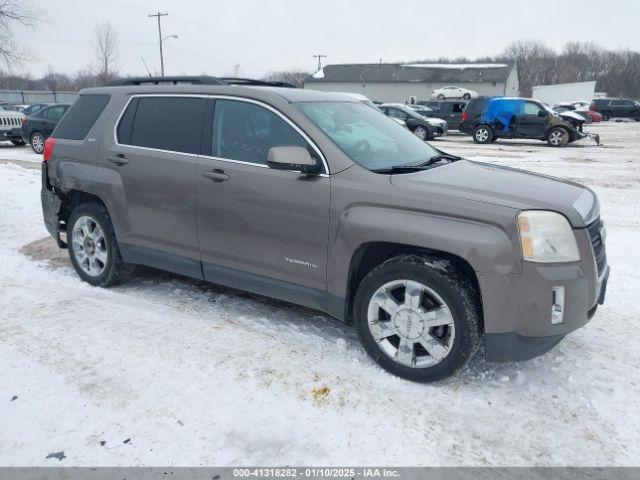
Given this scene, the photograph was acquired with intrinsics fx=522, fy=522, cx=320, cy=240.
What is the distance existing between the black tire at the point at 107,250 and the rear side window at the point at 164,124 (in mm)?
713

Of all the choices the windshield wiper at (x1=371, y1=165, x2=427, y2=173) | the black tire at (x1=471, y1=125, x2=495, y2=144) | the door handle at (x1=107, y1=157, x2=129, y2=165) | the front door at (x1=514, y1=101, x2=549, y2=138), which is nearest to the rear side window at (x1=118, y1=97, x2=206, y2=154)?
the door handle at (x1=107, y1=157, x2=129, y2=165)

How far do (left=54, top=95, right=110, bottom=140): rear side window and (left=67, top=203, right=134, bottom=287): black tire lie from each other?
701 mm

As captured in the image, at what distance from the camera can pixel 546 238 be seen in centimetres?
297

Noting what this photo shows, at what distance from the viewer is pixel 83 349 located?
3.74 metres

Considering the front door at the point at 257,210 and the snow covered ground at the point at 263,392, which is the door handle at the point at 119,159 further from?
the snow covered ground at the point at 263,392

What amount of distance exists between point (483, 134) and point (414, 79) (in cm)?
4530

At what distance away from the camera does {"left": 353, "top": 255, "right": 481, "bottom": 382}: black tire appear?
3.08 m

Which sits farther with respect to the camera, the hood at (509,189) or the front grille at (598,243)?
the front grille at (598,243)

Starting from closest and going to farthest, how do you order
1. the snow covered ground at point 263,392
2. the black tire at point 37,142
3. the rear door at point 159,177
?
1. the snow covered ground at point 263,392
2. the rear door at point 159,177
3. the black tire at point 37,142

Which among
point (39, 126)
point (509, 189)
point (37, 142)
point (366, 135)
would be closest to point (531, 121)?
point (39, 126)

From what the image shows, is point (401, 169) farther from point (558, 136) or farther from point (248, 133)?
point (558, 136)

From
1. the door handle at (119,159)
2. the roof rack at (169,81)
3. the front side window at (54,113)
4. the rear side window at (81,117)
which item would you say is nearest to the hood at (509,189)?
the roof rack at (169,81)

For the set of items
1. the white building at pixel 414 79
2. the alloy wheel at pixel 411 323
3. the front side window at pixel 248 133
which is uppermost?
the white building at pixel 414 79

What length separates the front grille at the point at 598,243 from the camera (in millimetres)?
3186
